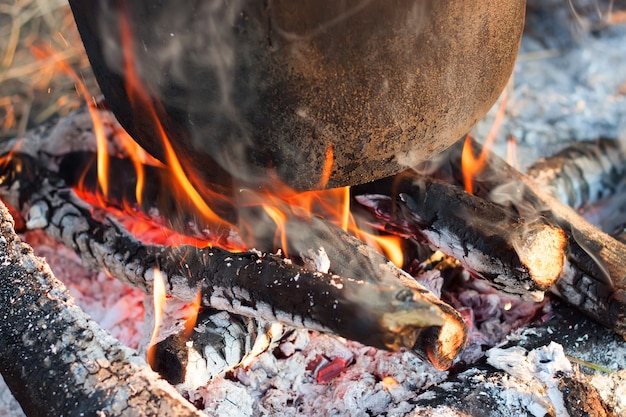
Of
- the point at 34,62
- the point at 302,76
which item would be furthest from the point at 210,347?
the point at 34,62

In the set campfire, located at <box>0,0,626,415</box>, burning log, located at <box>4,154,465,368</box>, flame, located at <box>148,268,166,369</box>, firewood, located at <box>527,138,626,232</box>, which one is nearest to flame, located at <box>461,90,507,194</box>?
campfire, located at <box>0,0,626,415</box>

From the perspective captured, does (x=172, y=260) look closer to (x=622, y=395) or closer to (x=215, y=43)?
(x=215, y=43)

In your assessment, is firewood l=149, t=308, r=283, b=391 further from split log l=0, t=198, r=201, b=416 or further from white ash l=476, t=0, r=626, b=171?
white ash l=476, t=0, r=626, b=171

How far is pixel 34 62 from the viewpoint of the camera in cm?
269

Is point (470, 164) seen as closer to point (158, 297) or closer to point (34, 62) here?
point (158, 297)

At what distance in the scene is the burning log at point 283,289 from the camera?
3.07 ft

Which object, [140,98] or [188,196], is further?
[188,196]

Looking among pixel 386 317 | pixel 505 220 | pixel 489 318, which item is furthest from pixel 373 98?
pixel 489 318

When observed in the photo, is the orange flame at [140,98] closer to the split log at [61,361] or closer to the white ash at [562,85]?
the split log at [61,361]

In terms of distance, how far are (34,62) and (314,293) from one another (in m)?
2.19

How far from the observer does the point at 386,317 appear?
92 centimetres

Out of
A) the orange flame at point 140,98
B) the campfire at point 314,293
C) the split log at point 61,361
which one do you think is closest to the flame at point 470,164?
the campfire at point 314,293

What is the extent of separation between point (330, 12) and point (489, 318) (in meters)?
0.91

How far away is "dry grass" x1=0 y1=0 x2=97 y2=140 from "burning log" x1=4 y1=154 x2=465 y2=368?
41.2 inches
